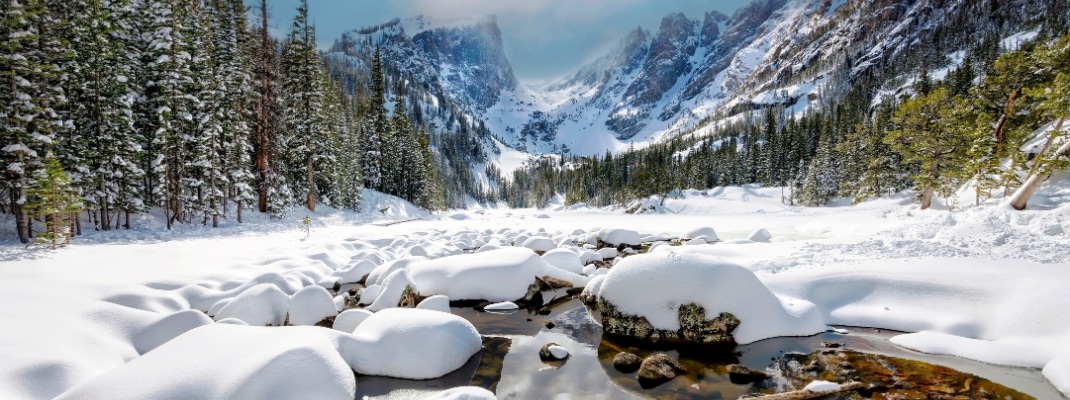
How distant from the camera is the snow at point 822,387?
5200mm

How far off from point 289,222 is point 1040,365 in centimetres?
3012

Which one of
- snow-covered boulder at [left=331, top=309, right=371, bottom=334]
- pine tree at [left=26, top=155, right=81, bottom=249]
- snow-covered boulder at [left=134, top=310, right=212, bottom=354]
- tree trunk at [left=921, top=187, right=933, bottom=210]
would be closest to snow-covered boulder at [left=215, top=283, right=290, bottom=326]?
snow-covered boulder at [left=134, top=310, right=212, bottom=354]

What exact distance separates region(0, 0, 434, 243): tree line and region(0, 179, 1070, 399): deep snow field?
574 cm

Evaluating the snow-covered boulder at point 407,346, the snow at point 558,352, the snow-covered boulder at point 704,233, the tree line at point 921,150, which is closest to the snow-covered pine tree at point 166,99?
the snow-covered boulder at point 407,346

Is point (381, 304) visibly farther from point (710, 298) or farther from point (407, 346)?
point (710, 298)

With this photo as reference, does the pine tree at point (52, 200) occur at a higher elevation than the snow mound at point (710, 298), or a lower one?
higher

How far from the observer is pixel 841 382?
551 cm

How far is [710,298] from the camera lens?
7.30 meters

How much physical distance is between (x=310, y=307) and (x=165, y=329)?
226 cm

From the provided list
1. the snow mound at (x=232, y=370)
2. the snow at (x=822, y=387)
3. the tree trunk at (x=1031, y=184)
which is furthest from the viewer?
the tree trunk at (x=1031, y=184)

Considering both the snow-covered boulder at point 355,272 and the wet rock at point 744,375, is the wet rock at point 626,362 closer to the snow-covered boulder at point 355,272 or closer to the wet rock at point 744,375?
the wet rock at point 744,375

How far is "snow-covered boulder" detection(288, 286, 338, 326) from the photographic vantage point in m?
7.71

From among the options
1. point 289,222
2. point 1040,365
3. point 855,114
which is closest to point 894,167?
point 1040,365

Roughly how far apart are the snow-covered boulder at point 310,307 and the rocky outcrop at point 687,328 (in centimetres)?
563
